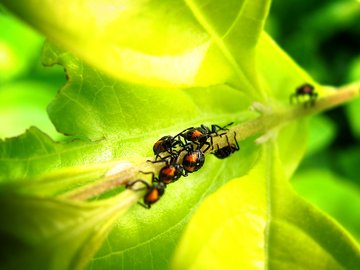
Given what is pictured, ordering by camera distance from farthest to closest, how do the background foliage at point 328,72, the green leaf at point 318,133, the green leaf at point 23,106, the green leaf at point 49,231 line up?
the green leaf at point 318,133, the background foliage at point 328,72, the green leaf at point 23,106, the green leaf at point 49,231

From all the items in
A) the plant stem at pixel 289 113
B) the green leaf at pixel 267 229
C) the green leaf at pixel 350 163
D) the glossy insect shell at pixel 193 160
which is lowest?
the green leaf at pixel 267 229

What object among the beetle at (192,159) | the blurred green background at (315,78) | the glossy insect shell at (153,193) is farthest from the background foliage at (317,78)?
the glossy insect shell at (153,193)

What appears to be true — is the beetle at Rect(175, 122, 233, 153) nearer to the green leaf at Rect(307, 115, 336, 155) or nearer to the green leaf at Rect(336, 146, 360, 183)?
the green leaf at Rect(307, 115, 336, 155)

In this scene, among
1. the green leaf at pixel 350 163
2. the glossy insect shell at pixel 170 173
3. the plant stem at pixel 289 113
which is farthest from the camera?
the green leaf at pixel 350 163

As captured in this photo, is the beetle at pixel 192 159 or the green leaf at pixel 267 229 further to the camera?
the beetle at pixel 192 159

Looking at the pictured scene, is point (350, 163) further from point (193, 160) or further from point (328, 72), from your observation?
point (193, 160)

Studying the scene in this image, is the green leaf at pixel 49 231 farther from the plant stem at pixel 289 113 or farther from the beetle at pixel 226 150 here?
the plant stem at pixel 289 113

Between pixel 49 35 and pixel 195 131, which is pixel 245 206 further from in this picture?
pixel 49 35
